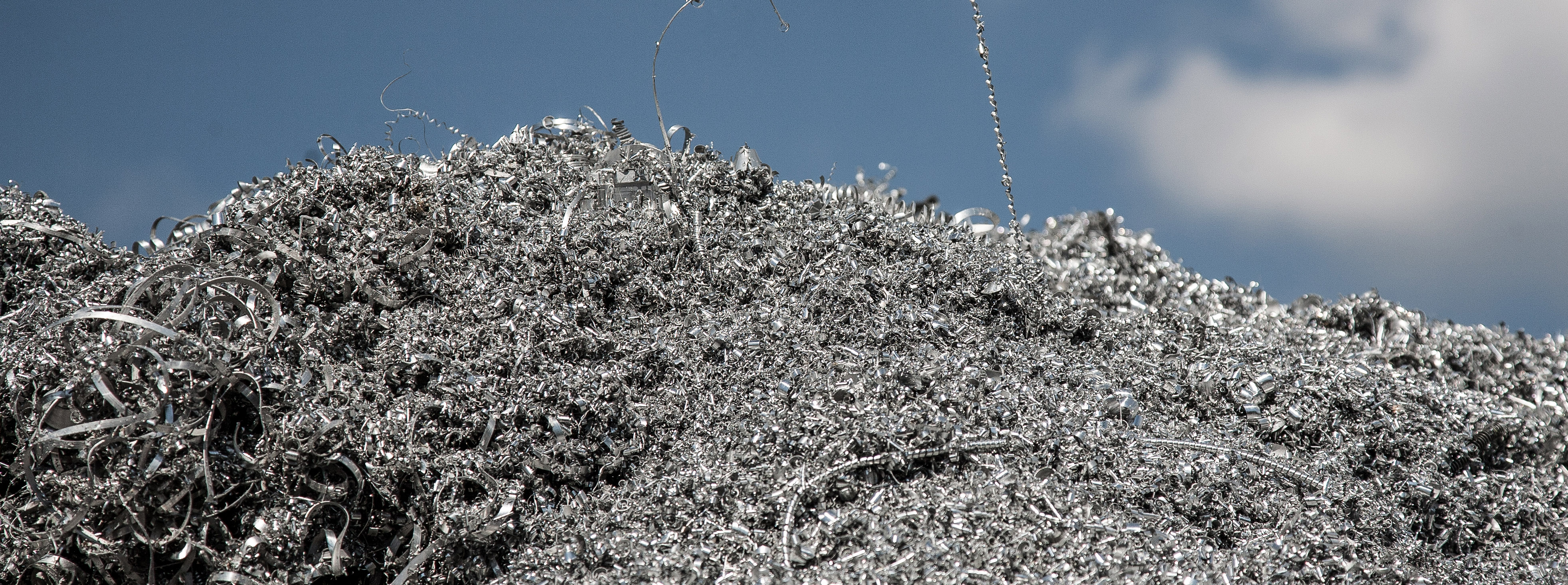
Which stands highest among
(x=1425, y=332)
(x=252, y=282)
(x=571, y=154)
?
(x=571, y=154)

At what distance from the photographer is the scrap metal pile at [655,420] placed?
5.99 feet

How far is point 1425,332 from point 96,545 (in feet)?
12.9

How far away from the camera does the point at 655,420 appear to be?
2105 millimetres

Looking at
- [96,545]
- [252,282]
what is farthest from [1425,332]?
[96,545]

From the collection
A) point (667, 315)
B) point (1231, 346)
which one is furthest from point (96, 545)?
point (1231, 346)

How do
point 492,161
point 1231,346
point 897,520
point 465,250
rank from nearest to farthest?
point 897,520 → point 465,250 → point 1231,346 → point 492,161

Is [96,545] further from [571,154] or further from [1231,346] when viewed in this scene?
[1231,346]

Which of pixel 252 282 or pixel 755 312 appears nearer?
pixel 252 282

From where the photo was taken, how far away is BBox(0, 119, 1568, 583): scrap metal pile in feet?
5.99

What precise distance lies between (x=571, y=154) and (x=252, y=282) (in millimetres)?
1079

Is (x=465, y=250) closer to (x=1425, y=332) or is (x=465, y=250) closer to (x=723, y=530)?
(x=723, y=530)

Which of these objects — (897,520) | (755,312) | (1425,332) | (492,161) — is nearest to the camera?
(897,520)

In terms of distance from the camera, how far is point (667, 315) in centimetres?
240

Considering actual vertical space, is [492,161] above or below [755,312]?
above
